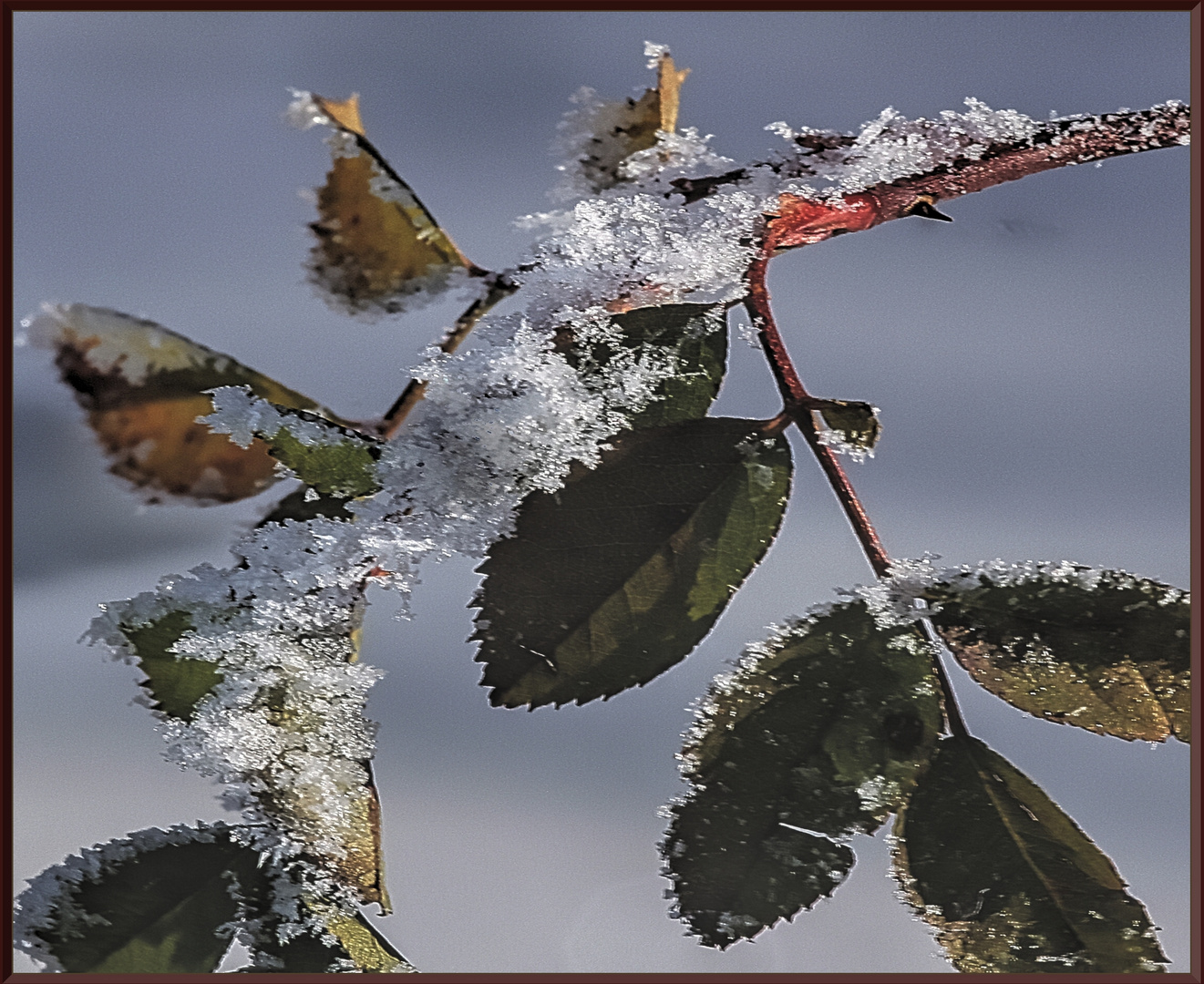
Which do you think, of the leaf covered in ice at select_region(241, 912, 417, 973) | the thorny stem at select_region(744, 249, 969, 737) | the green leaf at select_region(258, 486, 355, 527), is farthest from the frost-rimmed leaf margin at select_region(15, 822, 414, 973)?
the thorny stem at select_region(744, 249, 969, 737)

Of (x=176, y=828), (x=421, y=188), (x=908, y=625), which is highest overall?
(x=421, y=188)

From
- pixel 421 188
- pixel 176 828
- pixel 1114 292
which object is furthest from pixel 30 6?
pixel 1114 292

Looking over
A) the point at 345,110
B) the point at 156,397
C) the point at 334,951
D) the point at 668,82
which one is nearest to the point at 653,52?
the point at 668,82

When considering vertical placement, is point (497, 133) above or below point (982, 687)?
above

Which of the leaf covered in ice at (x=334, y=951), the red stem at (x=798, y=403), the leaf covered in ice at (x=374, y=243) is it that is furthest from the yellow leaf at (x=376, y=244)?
the leaf covered in ice at (x=334, y=951)

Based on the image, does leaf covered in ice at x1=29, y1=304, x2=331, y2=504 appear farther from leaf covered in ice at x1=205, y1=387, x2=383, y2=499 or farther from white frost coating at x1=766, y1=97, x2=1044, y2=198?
white frost coating at x1=766, y1=97, x2=1044, y2=198

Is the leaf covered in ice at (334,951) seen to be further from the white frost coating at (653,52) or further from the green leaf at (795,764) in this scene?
the white frost coating at (653,52)

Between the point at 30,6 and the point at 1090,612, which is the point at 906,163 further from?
the point at 30,6
